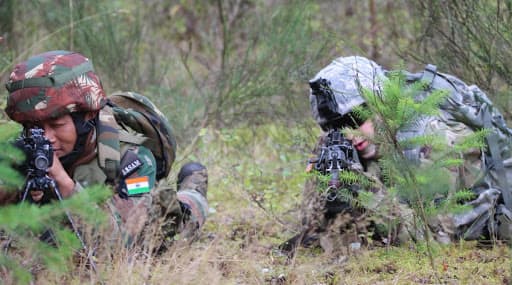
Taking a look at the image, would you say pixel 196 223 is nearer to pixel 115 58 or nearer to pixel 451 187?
pixel 451 187

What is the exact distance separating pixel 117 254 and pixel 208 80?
4.17 m

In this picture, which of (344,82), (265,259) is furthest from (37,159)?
(344,82)

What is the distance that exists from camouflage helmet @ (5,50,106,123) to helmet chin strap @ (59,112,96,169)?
5 cm

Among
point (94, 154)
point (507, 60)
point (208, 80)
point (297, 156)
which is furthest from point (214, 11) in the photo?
point (94, 154)

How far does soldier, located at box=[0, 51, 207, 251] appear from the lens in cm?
366

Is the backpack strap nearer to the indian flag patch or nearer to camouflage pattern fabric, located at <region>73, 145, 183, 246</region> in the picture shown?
camouflage pattern fabric, located at <region>73, 145, 183, 246</region>

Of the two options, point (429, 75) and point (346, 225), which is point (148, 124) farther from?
point (429, 75)

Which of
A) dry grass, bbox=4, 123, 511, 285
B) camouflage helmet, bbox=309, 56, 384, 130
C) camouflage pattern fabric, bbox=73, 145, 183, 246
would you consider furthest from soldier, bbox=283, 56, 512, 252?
camouflage pattern fabric, bbox=73, 145, 183, 246

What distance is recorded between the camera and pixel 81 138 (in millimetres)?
3904

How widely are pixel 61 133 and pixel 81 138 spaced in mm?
134

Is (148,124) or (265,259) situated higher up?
(148,124)

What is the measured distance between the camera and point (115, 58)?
7391 mm

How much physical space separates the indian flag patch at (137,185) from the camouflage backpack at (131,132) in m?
0.08

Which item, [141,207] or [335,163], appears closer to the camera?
[141,207]
